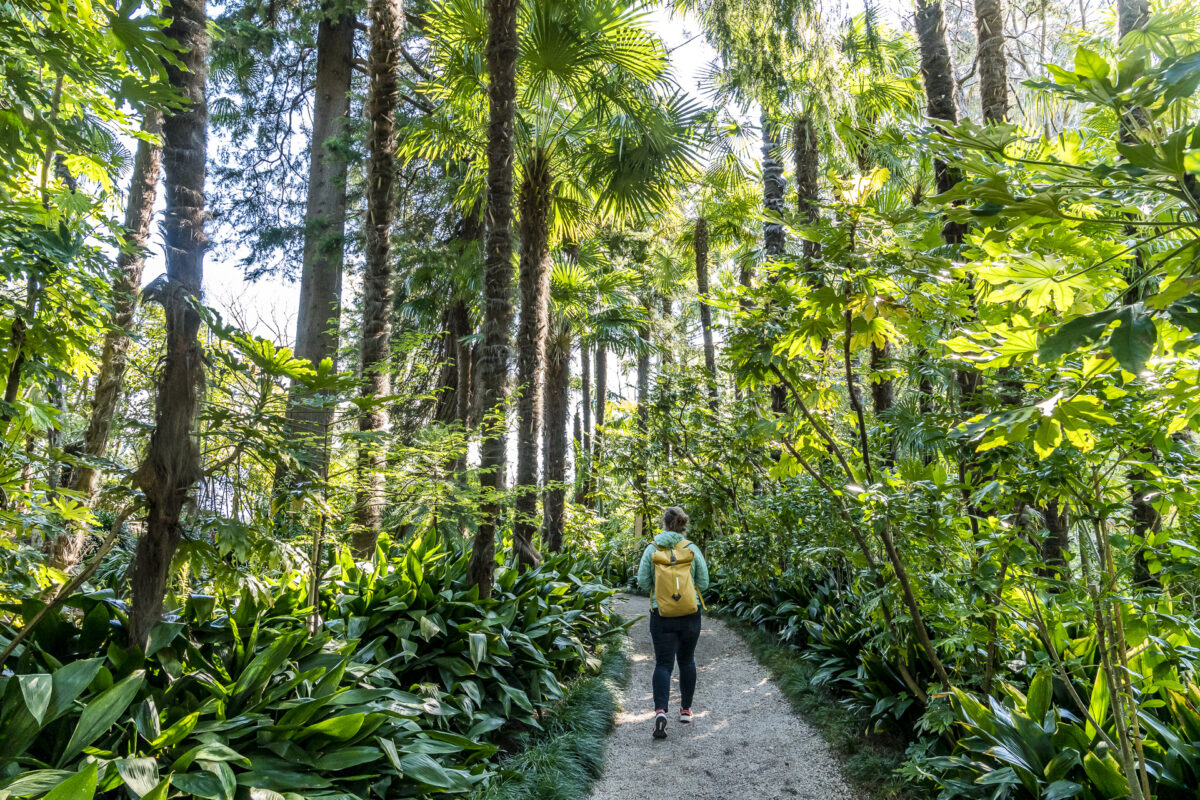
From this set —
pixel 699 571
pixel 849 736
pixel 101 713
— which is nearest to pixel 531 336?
pixel 699 571

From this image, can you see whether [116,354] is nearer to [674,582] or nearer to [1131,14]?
[674,582]

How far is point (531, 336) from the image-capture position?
6984 millimetres

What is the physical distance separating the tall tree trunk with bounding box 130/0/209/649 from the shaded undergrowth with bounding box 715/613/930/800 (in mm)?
3872

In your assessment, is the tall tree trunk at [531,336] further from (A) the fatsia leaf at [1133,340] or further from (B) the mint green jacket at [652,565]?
(A) the fatsia leaf at [1133,340]

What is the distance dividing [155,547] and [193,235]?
1.40m

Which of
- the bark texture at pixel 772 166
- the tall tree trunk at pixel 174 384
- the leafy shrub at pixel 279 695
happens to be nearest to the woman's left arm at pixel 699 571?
the leafy shrub at pixel 279 695

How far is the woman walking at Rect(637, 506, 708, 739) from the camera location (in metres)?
4.89

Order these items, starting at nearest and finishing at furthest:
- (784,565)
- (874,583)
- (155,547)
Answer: (155,547) < (874,583) < (784,565)

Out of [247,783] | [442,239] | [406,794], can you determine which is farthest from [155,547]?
[442,239]

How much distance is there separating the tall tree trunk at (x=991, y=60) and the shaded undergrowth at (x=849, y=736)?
4.25m

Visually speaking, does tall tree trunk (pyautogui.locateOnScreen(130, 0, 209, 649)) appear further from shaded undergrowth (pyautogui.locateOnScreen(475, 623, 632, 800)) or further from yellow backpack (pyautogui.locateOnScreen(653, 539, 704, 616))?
yellow backpack (pyautogui.locateOnScreen(653, 539, 704, 616))

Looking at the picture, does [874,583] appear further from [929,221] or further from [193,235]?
[193,235]

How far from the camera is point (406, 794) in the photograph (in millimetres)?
3031

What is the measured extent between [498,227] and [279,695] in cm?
408
